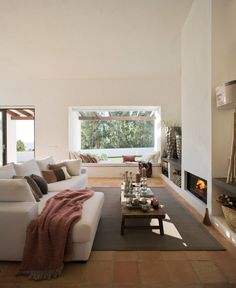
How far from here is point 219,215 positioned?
3.10 metres

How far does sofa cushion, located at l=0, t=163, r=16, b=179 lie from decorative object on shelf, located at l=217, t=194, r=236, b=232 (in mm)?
2938

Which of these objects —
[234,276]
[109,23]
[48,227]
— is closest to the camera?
[234,276]

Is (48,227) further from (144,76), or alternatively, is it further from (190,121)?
(144,76)

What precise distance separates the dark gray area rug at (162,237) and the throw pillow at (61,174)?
1278mm

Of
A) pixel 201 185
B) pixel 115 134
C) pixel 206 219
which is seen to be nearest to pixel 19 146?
pixel 115 134

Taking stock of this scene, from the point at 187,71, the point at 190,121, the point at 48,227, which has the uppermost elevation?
the point at 187,71

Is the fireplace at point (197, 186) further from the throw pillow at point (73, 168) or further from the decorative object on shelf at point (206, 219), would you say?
the throw pillow at point (73, 168)

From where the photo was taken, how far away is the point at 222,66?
3072mm

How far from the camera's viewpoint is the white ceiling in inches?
138

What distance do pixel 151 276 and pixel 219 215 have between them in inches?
63.9

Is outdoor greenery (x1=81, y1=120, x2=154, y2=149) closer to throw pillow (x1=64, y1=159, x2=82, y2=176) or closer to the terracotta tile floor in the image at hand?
throw pillow (x1=64, y1=159, x2=82, y2=176)

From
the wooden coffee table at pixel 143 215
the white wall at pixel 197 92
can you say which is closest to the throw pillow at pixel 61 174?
the wooden coffee table at pixel 143 215

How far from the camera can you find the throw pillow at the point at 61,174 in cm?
443

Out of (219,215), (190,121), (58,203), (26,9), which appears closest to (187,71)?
(190,121)
